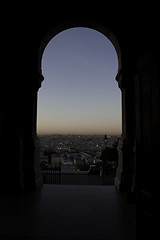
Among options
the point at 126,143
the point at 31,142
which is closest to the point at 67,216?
the point at 31,142

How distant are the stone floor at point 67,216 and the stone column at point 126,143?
589mm

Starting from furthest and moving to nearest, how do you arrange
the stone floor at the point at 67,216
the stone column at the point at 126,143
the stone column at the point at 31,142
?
1. the stone column at the point at 31,142
2. the stone column at the point at 126,143
3. the stone floor at the point at 67,216

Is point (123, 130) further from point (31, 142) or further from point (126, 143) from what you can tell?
point (31, 142)

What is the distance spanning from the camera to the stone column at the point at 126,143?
5.61 metres

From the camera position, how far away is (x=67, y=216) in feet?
12.1

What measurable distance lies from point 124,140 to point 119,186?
165 cm

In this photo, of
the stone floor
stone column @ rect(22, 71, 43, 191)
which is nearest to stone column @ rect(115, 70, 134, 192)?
the stone floor

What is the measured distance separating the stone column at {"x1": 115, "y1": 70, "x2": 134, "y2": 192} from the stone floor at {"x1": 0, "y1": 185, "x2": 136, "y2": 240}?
1.93 feet

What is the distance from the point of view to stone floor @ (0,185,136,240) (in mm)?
2986

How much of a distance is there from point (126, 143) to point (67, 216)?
326cm

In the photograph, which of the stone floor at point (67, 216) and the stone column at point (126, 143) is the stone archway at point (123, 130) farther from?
the stone floor at point (67, 216)

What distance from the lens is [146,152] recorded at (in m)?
2.05

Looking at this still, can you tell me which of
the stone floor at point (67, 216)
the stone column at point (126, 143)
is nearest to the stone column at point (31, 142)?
the stone floor at point (67, 216)

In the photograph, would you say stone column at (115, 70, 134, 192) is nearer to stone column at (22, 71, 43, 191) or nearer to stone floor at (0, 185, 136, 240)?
stone floor at (0, 185, 136, 240)
